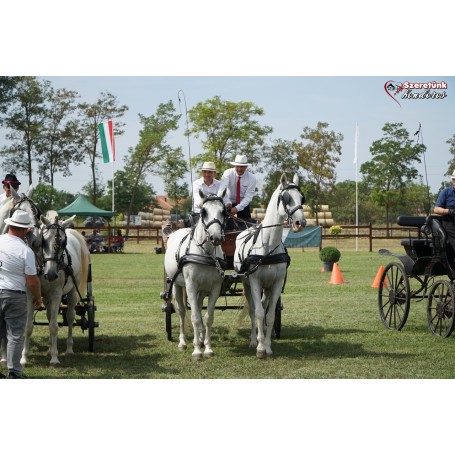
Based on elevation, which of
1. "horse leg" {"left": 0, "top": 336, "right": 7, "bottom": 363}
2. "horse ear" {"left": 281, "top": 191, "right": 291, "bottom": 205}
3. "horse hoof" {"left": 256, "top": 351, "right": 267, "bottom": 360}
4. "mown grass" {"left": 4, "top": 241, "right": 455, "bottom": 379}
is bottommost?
"mown grass" {"left": 4, "top": 241, "right": 455, "bottom": 379}

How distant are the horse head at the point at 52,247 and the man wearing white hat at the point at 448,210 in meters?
4.58

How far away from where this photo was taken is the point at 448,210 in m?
8.06

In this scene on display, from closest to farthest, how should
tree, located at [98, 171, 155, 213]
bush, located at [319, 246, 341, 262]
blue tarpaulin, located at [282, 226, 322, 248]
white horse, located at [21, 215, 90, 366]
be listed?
white horse, located at [21, 215, 90, 366]
bush, located at [319, 246, 341, 262]
blue tarpaulin, located at [282, 226, 322, 248]
tree, located at [98, 171, 155, 213]

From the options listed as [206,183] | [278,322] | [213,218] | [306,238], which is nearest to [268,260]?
[213,218]

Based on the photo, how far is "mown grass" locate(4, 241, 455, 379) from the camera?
6707 millimetres

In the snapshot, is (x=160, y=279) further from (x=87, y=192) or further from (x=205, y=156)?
(x=87, y=192)

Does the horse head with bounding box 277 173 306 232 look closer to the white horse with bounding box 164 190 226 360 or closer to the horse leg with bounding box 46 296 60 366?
the white horse with bounding box 164 190 226 360

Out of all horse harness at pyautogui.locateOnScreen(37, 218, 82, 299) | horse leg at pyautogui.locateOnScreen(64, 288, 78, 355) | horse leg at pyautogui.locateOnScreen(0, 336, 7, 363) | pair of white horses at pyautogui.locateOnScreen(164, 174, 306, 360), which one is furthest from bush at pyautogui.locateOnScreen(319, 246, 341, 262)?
horse leg at pyautogui.locateOnScreen(0, 336, 7, 363)

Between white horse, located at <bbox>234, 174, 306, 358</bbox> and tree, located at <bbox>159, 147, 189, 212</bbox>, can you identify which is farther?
tree, located at <bbox>159, 147, 189, 212</bbox>

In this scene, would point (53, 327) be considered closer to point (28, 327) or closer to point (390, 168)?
point (28, 327)

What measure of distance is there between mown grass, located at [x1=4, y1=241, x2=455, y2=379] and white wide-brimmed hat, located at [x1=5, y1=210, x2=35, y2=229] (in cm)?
159

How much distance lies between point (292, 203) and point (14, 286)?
3.02m

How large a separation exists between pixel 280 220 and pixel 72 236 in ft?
9.07

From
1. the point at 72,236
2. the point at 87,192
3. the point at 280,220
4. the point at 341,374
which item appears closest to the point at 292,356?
the point at 341,374
